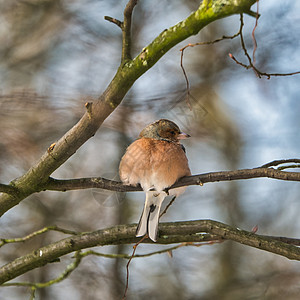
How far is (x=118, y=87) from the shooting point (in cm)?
234

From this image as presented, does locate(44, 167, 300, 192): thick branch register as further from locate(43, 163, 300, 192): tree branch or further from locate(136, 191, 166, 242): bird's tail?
Answer: locate(136, 191, 166, 242): bird's tail

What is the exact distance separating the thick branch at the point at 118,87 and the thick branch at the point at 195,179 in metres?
0.12

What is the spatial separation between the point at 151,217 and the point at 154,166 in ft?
1.35

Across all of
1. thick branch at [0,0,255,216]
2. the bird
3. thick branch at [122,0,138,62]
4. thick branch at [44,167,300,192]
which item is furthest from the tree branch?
thick branch at [122,0,138,62]

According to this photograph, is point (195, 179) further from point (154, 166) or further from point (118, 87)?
point (118, 87)

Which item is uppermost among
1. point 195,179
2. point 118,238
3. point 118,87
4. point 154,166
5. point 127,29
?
point 127,29

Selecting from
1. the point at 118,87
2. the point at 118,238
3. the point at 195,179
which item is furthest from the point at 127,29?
the point at 118,238

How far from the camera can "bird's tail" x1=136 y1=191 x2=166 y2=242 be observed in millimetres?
3137

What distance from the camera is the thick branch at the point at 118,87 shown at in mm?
1998

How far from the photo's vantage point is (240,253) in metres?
6.74

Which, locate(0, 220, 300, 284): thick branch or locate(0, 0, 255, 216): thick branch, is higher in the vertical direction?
locate(0, 0, 255, 216): thick branch

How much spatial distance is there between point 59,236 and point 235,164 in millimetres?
3028

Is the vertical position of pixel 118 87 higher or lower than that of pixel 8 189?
higher

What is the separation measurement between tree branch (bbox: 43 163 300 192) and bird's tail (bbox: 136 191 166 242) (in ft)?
0.98
